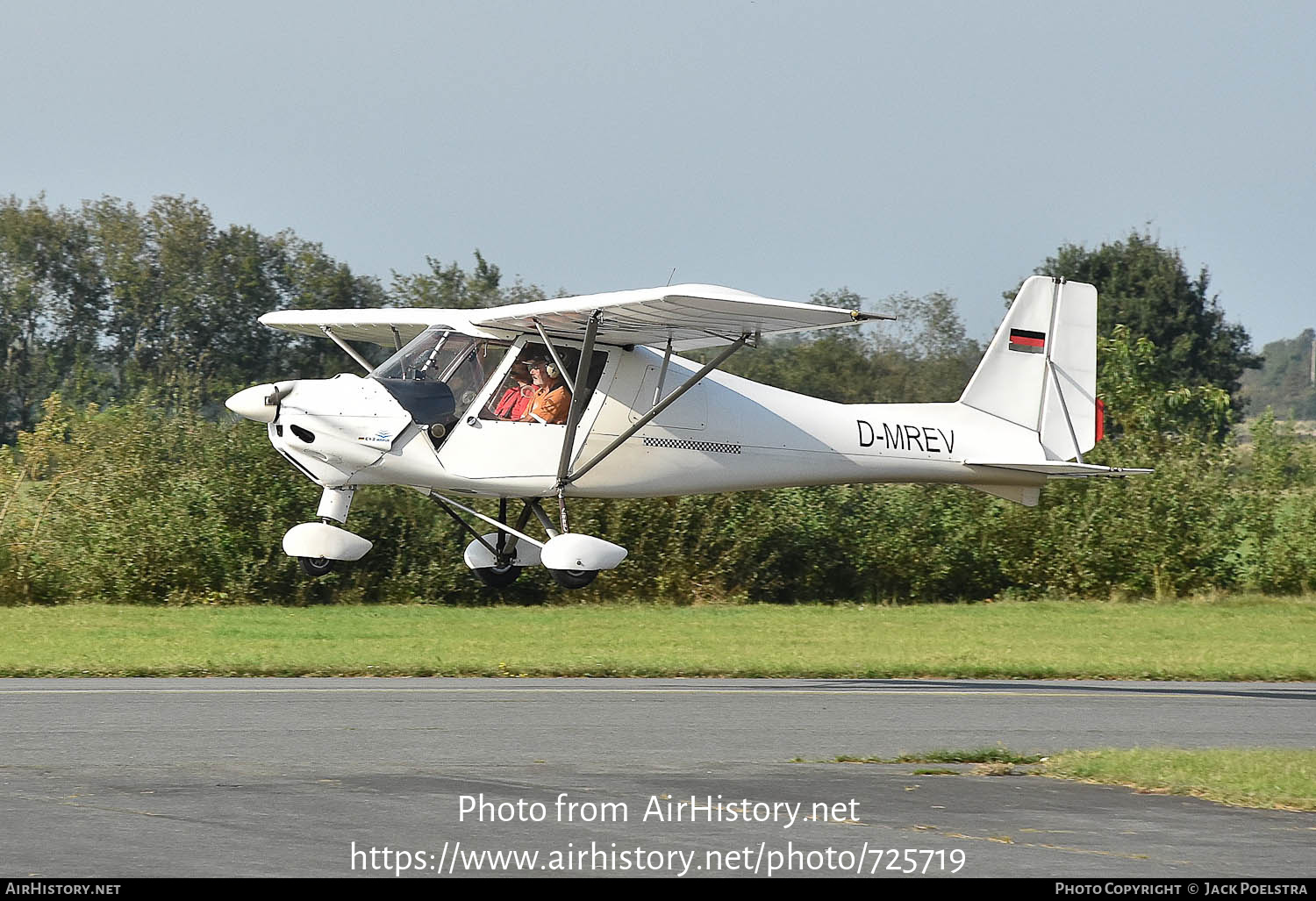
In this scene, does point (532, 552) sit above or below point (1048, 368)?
below

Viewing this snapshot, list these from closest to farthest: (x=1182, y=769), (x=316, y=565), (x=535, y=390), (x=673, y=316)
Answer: (x=1182, y=769)
(x=673, y=316)
(x=316, y=565)
(x=535, y=390)

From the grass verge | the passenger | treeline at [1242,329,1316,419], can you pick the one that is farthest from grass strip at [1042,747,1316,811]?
treeline at [1242,329,1316,419]

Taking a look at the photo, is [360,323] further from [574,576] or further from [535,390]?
[574,576]

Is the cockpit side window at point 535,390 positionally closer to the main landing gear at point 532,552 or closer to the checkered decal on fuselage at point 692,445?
the checkered decal on fuselage at point 692,445

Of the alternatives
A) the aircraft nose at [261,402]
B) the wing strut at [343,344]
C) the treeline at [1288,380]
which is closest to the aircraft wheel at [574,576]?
the aircraft nose at [261,402]

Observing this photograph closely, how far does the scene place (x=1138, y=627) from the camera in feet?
89.5

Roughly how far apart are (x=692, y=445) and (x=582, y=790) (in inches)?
336

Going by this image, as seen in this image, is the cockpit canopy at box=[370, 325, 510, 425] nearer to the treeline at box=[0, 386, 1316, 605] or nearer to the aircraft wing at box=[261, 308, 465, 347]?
the aircraft wing at box=[261, 308, 465, 347]

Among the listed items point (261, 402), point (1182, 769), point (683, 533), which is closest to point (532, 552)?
point (261, 402)

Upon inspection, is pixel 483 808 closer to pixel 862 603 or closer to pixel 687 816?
pixel 687 816

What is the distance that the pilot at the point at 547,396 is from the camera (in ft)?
56.9

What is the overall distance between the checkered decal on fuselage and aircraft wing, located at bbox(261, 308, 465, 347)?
2930 millimetres

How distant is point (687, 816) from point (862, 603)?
77.8ft

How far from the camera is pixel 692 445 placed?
18156mm
